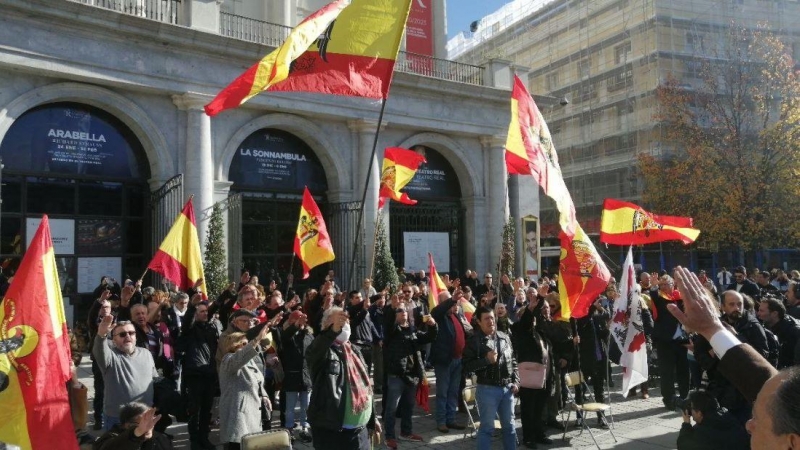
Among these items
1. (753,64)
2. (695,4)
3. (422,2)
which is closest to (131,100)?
(422,2)

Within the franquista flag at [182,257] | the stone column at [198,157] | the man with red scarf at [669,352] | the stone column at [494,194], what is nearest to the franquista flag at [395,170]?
the stone column at [198,157]

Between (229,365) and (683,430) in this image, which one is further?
(229,365)

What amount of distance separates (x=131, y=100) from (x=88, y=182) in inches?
89.8

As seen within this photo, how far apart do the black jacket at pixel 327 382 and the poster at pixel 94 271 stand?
11716 mm

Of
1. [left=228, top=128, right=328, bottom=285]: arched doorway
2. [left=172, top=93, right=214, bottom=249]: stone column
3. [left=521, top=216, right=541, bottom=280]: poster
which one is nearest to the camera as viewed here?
[left=172, top=93, right=214, bottom=249]: stone column

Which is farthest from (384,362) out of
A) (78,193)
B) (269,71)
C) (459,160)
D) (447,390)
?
(459,160)

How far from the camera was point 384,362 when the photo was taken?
8.12 metres

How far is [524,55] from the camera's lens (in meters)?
39.7

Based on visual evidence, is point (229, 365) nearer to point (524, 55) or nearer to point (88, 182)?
point (88, 182)

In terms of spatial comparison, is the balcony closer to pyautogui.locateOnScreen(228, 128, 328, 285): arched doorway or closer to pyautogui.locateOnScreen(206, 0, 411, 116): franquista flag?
pyautogui.locateOnScreen(228, 128, 328, 285): arched doorway

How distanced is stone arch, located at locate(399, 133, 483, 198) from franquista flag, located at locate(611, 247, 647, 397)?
11898mm

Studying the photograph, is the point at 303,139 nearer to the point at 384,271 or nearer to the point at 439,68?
the point at 384,271

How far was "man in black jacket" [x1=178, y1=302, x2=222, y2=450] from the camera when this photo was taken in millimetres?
7117

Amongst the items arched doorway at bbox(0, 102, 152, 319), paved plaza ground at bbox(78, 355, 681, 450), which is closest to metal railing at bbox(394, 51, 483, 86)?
arched doorway at bbox(0, 102, 152, 319)
